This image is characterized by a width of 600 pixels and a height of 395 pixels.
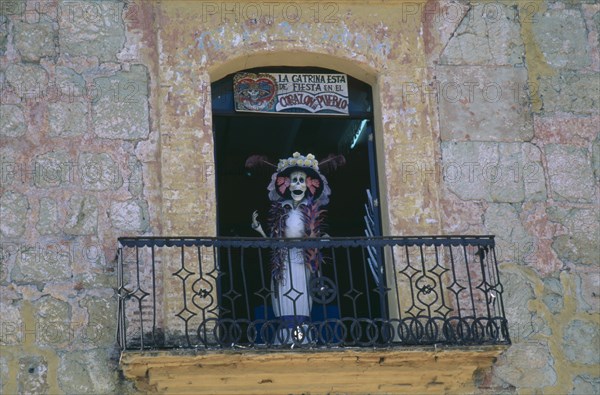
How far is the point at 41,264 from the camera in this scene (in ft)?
38.1

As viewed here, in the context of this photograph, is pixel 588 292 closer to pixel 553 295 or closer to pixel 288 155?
pixel 553 295

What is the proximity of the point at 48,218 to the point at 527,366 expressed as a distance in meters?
3.56

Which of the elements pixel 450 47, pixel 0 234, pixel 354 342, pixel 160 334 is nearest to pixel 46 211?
pixel 0 234

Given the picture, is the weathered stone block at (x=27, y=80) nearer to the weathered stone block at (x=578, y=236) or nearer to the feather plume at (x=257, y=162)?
the feather plume at (x=257, y=162)

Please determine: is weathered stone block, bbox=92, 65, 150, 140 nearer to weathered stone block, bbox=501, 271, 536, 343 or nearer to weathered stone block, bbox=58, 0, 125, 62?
weathered stone block, bbox=58, 0, 125, 62

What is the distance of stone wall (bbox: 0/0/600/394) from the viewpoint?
11.6m

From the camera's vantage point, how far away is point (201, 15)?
1246 cm

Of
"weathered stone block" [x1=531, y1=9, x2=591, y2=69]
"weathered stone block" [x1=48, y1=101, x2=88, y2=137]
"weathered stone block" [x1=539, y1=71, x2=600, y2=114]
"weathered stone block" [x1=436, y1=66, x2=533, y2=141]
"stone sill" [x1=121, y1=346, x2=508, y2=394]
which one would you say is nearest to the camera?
"stone sill" [x1=121, y1=346, x2=508, y2=394]

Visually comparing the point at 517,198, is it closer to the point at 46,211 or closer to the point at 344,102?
the point at 344,102

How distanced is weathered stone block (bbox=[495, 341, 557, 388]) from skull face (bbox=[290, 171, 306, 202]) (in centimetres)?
191

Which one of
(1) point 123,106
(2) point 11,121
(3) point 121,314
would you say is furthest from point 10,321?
(1) point 123,106

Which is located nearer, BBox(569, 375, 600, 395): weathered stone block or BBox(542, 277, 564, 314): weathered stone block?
BBox(569, 375, 600, 395): weathered stone block

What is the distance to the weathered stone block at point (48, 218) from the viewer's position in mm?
11742

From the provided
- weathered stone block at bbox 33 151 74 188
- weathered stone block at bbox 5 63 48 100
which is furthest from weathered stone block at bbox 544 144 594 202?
weathered stone block at bbox 5 63 48 100
